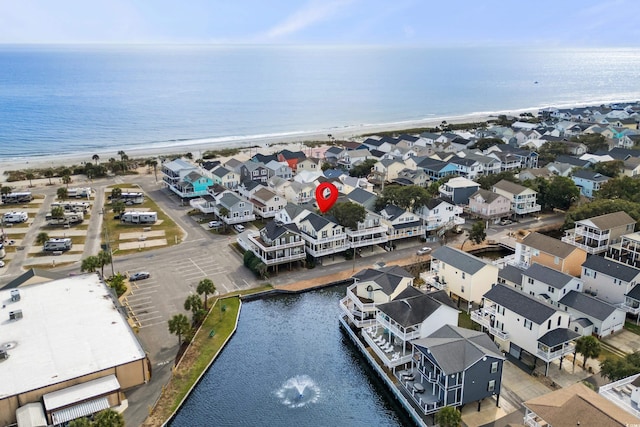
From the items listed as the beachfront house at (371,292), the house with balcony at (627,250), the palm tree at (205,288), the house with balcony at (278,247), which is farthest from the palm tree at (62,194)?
the house with balcony at (627,250)

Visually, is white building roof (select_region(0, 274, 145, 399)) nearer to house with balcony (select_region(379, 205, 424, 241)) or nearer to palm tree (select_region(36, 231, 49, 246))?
palm tree (select_region(36, 231, 49, 246))

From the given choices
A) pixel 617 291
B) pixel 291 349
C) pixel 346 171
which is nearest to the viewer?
pixel 291 349

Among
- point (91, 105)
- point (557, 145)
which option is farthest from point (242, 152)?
point (91, 105)

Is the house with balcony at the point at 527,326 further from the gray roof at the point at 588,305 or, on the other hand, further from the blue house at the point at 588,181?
the blue house at the point at 588,181

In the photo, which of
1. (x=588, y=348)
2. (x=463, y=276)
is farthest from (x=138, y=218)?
(x=588, y=348)

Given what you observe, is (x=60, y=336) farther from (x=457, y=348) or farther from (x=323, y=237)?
(x=457, y=348)

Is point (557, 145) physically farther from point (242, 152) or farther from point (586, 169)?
point (242, 152)
